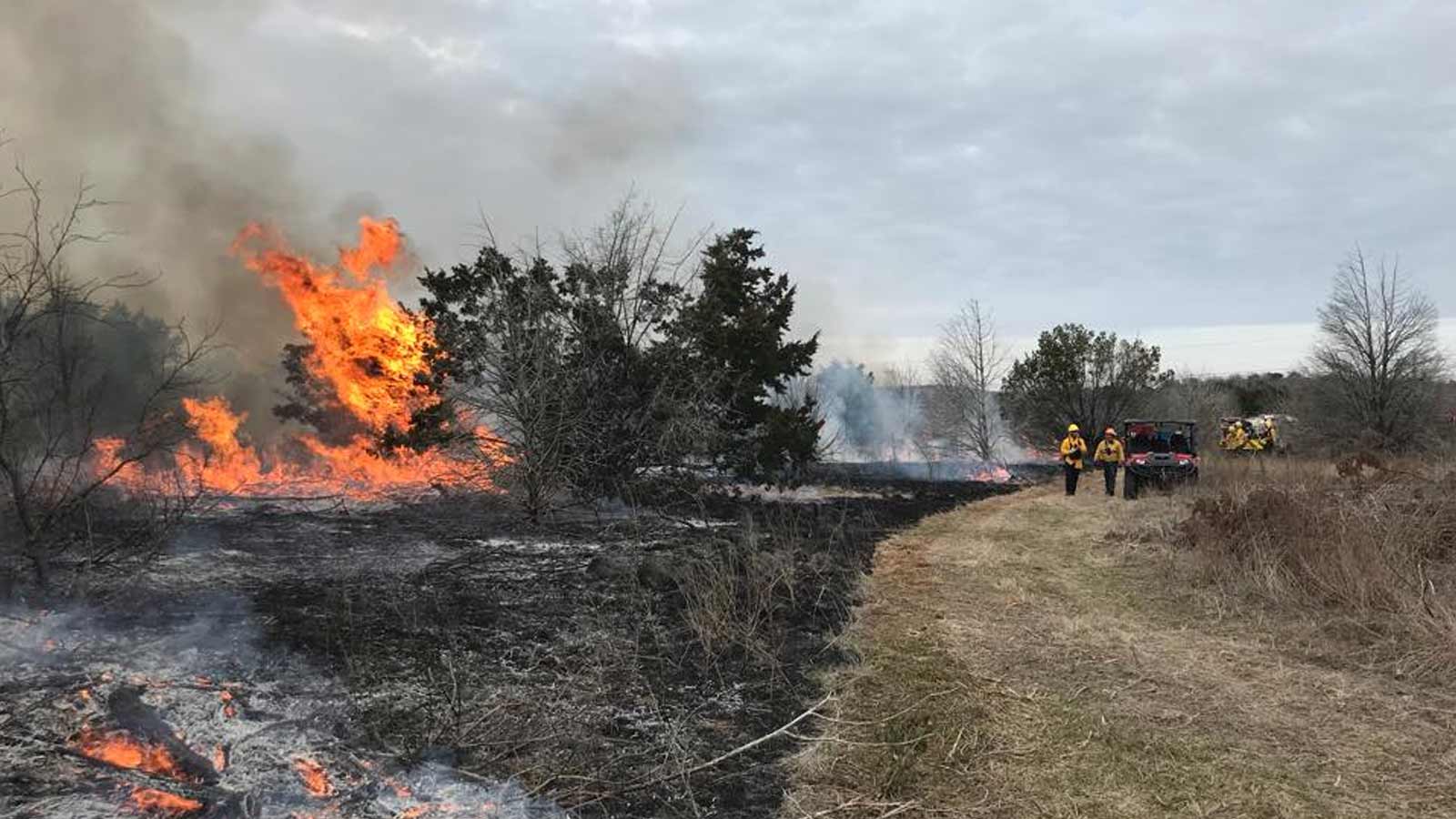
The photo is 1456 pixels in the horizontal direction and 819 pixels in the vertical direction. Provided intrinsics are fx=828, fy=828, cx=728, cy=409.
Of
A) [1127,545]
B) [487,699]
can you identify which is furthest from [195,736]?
[1127,545]

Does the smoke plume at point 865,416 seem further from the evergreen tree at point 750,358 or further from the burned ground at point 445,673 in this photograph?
the burned ground at point 445,673

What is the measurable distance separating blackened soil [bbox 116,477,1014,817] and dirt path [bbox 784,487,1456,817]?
0.56 meters

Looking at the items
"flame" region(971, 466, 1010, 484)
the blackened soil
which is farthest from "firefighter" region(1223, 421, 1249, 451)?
the blackened soil

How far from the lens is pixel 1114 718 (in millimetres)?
5449

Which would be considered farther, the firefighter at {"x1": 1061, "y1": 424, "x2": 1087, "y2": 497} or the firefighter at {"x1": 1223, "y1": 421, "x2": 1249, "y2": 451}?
the firefighter at {"x1": 1223, "y1": 421, "x2": 1249, "y2": 451}

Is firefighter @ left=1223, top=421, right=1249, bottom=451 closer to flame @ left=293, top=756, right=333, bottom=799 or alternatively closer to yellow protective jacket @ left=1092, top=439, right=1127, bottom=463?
yellow protective jacket @ left=1092, top=439, right=1127, bottom=463

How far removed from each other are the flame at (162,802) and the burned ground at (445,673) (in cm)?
5

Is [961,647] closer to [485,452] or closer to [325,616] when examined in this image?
[325,616]

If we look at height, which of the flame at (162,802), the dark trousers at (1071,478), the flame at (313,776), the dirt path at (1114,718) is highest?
the dark trousers at (1071,478)

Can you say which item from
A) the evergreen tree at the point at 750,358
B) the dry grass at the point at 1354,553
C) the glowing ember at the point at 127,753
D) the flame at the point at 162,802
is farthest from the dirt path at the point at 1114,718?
the evergreen tree at the point at 750,358

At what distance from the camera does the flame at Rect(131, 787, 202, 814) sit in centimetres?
361

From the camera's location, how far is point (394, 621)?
691cm

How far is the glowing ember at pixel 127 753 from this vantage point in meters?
3.99

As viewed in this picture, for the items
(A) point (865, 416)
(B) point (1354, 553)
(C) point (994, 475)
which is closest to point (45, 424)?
(B) point (1354, 553)
